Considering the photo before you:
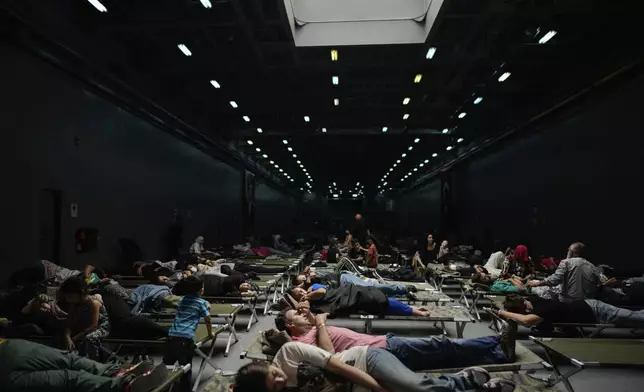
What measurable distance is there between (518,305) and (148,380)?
14.9 ft

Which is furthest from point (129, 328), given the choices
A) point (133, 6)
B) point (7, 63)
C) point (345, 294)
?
point (133, 6)

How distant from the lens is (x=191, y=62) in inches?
392

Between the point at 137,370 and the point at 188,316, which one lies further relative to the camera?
the point at 188,316

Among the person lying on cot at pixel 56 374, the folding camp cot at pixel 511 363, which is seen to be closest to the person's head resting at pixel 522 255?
the folding camp cot at pixel 511 363

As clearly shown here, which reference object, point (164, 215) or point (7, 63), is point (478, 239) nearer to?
point (164, 215)

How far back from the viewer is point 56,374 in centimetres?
276

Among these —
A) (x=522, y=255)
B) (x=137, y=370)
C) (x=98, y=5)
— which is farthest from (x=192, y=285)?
(x=522, y=255)

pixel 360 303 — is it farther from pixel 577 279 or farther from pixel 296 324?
pixel 577 279

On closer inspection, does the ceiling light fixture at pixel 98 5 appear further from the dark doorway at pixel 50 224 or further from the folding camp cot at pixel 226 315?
the folding camp cot at pixel 226 315

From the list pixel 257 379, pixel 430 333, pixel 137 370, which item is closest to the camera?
pixel 257 379

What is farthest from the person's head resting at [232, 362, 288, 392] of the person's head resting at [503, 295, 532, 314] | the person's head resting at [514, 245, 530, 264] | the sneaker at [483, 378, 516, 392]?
the person's head resting at [514, 245, 530, 264]

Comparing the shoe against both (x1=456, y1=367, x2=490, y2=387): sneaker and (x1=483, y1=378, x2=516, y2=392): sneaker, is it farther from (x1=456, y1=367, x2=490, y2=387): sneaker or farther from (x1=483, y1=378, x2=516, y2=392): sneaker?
(x1=483, y1=378, x2=516, y2=392): sneaker

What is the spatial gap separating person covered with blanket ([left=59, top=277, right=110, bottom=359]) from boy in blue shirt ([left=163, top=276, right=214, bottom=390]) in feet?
2.73

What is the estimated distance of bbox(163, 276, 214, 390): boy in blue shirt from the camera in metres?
3.96
